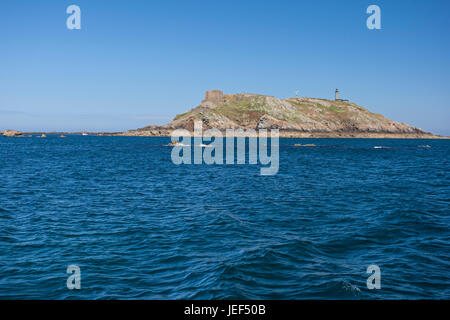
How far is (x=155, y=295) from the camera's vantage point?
1062 cm

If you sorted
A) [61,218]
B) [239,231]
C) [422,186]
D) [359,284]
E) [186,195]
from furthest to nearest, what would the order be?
[422,186]
[186,195]
[61,218]
[239,231]
[359,284]

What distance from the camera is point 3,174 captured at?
41.0m

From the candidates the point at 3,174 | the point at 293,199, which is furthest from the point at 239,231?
the point at 3,174

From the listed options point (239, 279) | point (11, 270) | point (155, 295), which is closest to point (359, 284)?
point (239, 279)

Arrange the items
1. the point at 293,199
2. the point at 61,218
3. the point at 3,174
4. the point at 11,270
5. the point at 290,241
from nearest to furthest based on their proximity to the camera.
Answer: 1. the point at 11,270
2. the point at 290,241
3. the point at 61,218
4. the point at 293,199
5. the point at 3,174

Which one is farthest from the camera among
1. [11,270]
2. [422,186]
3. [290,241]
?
[422,186]

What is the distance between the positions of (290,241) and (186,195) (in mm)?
14389

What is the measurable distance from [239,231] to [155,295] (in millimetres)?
7916
